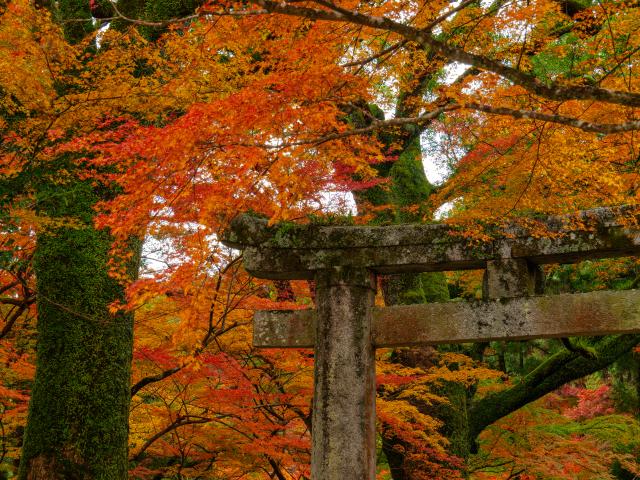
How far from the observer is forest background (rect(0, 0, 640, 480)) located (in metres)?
4.91

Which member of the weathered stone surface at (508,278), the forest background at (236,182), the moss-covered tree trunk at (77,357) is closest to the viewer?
the forest background at (236,182)

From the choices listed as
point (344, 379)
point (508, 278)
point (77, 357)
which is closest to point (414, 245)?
point (508, 278)

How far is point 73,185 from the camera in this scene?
22.8 ft

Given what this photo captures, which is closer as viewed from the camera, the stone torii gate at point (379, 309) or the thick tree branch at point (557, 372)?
the stone torii gate at point (379, 309)

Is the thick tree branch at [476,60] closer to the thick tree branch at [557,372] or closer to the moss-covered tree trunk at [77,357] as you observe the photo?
the moss-covered tree trunk at [77,357]

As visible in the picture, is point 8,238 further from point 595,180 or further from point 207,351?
point 595,180

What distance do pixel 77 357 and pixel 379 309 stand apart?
3.22 meters

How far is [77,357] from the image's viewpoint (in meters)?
6.61

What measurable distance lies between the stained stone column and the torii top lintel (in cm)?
20

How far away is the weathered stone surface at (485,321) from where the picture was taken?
5371 millimetres

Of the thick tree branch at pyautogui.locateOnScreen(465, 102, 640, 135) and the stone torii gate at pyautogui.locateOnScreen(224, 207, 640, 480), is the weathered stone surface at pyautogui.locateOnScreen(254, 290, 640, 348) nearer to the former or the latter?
the stone torii gate at pyautogui.locateOnScreen(224, 207, 640, 480)

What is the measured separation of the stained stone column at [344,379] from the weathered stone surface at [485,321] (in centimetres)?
17

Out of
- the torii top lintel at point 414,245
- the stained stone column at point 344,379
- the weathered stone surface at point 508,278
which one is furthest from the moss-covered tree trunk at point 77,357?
the weathered stone surface at point 508,278

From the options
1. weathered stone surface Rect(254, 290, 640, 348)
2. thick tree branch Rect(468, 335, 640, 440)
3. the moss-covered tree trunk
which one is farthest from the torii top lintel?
thick tree branch Rect(468, 335, 640, 440)
